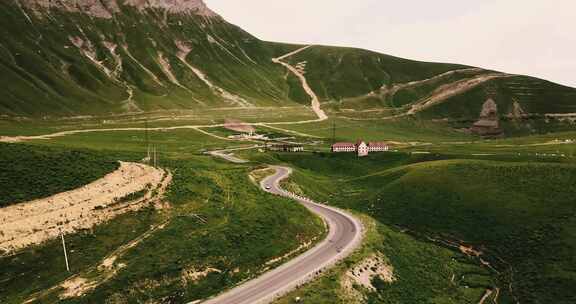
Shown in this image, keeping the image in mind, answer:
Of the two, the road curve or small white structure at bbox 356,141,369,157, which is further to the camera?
small white structure at bbox 356,141,369,157

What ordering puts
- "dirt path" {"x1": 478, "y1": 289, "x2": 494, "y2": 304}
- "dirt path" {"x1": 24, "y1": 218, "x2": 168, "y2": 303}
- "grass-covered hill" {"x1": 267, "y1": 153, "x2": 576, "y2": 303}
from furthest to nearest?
1. "grass-covered hill" {"x1": 267, "y1": 153, "x2": 576, "y2": 303}
2. "dirt path" {"x1": 478, "y1": 289, "x2": 494, "y2": 304}
3. "dirt path" {"x1": 24, "y1": 218, "x2": 168, "y2": 303}

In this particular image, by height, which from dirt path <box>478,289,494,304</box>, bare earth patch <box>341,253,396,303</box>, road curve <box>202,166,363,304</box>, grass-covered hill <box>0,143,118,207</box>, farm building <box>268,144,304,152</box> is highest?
grass-covered hill <box>0,143,118,207</box>

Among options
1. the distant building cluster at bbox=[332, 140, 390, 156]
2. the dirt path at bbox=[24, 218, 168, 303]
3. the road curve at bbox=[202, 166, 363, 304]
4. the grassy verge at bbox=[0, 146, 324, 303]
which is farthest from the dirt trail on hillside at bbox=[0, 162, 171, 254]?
the distant building cluster at bbox=[332, 140, 390, 156]

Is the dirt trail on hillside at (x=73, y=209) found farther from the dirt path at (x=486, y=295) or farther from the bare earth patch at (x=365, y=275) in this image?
the dirt path at (x=486, y=295)

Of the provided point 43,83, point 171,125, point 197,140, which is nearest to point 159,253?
point 197,140

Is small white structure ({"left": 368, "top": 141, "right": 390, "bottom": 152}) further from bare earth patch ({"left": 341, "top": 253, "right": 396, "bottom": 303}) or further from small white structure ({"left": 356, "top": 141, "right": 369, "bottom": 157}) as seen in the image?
bare earth patch ({"left": 341, "top": 253, "right": 396, "bottom": 303})

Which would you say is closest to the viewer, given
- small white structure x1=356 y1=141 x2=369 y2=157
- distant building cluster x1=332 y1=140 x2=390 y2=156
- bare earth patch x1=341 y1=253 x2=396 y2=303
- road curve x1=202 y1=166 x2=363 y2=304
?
road curve x1=202 y1=166 x2=363 y2=304

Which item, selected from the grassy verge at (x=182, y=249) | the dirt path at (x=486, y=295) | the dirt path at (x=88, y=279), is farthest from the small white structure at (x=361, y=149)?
the dirt path at (x=88, y=279)
